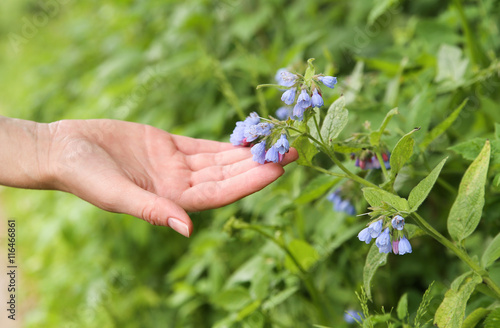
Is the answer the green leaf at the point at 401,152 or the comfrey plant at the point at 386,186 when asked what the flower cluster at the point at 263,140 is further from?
the green leaf at the point at 401,152

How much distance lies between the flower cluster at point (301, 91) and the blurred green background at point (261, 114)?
0.39 m

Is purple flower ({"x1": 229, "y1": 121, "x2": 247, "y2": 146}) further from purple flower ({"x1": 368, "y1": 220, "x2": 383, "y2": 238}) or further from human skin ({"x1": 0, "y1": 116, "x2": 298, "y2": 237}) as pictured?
purple flower ({"x1": 368, "y1": 220, "x2": 383, "y2": 238})

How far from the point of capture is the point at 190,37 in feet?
12.0

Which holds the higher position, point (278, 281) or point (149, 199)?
point (149, 199)

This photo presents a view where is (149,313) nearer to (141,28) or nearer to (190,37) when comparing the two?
(190,37)

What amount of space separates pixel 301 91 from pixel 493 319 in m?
0.74

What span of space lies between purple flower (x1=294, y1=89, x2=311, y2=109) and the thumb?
0.41 m

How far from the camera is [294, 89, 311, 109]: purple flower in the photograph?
1.27 metres

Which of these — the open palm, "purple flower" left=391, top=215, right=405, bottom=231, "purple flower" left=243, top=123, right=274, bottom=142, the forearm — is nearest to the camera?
"purple flower" left=391, top=215, right=405, bottom=231

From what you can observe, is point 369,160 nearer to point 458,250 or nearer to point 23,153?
point 458,250

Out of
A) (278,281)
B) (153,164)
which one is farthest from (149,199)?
(278,281)

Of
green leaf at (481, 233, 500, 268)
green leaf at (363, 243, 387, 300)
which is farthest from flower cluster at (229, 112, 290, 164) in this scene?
green leaf at (481, 233, 500, 268)

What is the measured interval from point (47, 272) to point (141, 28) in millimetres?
2218

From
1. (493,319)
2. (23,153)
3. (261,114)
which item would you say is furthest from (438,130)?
(261,114)
